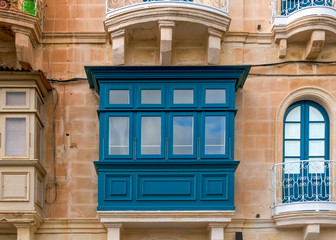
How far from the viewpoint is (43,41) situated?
18.7 m

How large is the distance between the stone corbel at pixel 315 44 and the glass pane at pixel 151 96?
353 cm

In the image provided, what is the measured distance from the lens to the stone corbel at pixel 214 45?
18016mm

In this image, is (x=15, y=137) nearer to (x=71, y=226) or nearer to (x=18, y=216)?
(x=18, y=216)

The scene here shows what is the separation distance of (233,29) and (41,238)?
249 inches

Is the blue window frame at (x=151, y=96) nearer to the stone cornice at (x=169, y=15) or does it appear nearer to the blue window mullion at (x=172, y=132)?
the blue window mullion at (x=172, y=132)

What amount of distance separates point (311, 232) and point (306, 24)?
452 centimetres

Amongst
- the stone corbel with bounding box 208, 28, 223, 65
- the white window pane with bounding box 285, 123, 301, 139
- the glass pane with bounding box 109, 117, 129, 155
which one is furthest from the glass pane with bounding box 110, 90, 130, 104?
the white window pane with bounding box 285, 123, 301, 139

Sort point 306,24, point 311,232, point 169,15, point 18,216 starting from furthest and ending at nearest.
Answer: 1. point 306,24
2. point 169,15
3. point 311,232
4. point 18,216

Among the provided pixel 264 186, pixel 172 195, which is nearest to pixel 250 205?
pixel 264 186

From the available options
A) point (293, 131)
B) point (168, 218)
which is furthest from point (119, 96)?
point (293, 131)

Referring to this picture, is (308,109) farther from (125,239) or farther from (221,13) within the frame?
(125,239)

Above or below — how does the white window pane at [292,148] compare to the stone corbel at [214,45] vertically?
below

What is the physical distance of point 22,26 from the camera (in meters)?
18.0

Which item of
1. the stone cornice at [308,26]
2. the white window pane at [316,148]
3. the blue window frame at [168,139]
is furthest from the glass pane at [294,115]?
the stone cornice at [308,26]
